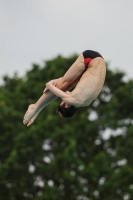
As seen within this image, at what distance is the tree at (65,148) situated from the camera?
4072cm

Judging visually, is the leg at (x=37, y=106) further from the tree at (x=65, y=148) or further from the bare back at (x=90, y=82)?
the tree at (x=65, y=148)

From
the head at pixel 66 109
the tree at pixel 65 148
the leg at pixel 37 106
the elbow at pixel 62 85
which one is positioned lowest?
the tree at pixel 65 148

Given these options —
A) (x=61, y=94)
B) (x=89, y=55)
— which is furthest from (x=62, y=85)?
(x=89, y=55)

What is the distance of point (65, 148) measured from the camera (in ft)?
134

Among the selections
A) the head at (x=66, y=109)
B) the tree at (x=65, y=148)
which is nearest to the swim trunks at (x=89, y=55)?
the head at (x=66, y=109)

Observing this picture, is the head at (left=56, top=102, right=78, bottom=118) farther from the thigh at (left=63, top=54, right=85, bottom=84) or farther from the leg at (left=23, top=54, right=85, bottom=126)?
the thigh at (left=63, top=54, right=85, bottom=84)

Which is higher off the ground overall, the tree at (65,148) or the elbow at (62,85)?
the elbow at (62,85)

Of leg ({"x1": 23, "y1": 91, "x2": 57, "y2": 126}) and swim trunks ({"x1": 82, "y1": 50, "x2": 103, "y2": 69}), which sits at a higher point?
swim trunks ({"x1": 82, "y1": 50, "x2": 103, "y2": 69})

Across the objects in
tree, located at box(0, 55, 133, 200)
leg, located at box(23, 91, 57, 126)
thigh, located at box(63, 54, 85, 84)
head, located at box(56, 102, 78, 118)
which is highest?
thigh, located at box(63, 54, 85, 84)

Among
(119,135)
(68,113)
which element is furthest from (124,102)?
(68,113)

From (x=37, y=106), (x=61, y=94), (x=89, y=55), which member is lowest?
(x=37, y=106)

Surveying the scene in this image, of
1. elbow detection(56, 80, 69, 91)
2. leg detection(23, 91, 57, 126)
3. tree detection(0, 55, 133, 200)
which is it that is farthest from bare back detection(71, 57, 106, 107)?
tree detection(0, 55, 133, 200)

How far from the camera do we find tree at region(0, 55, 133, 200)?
134 feet

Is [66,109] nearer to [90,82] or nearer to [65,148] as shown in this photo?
[90,82]
